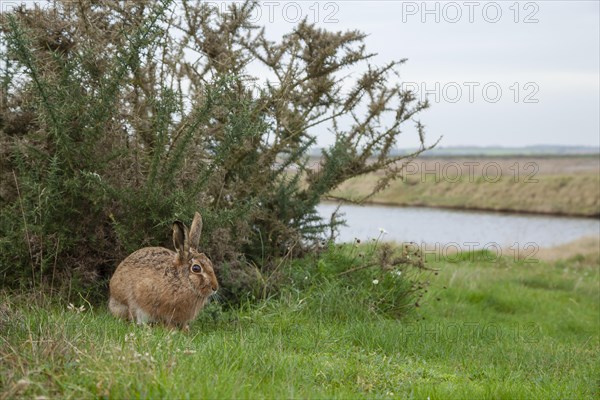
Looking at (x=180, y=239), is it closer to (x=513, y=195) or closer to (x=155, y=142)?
(x=155, y=142)

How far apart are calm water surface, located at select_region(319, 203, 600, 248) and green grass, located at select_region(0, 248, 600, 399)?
50.9 feet

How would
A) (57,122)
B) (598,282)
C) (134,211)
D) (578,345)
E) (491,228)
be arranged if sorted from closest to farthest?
(57,122) → (134,211) → (578,345) → (598,282) → (491,228)

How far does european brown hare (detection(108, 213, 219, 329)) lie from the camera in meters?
6.78

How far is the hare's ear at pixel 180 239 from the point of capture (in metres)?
6.78

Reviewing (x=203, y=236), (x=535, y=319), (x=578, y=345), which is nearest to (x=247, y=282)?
(x=203, y=236)

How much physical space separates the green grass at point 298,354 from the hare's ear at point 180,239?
0.69 meters

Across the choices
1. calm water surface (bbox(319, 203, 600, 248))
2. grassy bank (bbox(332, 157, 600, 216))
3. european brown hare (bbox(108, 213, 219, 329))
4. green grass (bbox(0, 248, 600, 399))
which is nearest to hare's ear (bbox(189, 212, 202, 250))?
european brown hare (bbox(108, 213, 219, 329))

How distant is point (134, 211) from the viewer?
26.3 feet

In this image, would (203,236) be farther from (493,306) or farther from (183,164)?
(493,306)

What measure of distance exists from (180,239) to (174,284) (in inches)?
16.0

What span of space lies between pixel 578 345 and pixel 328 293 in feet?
10.4

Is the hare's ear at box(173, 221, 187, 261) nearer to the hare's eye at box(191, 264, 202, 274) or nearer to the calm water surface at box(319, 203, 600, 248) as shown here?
the hare's eye at box(191, 264, 202, 274)

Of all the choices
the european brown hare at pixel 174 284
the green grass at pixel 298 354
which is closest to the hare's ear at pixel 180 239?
the european brown hare at pixel 174 284

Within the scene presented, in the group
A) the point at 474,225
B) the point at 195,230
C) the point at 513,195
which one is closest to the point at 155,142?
the point at 195,230
